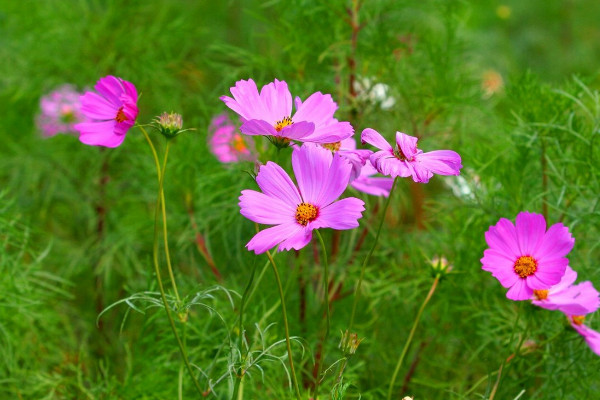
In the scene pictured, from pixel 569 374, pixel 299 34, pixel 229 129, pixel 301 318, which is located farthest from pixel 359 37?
pixel 569 374

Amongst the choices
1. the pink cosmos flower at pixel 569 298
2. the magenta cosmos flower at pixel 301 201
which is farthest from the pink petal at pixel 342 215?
the pink cosmos flower at pixel 569 298

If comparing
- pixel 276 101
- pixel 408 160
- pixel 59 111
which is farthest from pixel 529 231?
pixel 59 111

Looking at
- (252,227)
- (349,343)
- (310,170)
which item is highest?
(310,170)

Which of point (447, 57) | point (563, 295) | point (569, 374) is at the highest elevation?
point (447, 57)

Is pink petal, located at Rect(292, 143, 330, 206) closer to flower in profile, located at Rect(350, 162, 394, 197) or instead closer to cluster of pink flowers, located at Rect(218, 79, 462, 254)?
cluster of pink flowers, located at Rect(218, 79, 462, 254)

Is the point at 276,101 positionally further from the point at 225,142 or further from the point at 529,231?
the point at 225,142

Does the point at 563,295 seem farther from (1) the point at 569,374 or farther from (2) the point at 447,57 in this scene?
(2) the point at 447,57
